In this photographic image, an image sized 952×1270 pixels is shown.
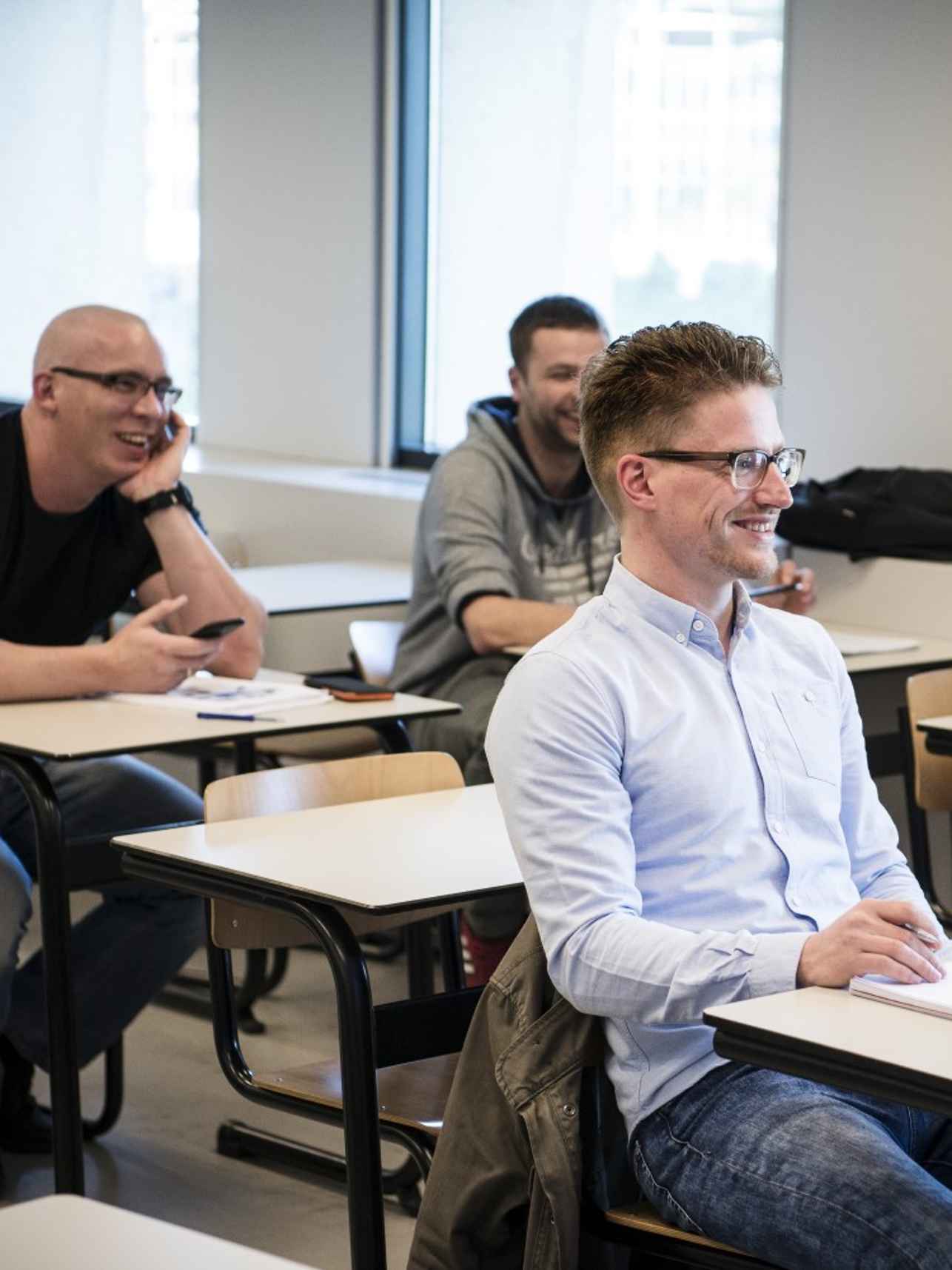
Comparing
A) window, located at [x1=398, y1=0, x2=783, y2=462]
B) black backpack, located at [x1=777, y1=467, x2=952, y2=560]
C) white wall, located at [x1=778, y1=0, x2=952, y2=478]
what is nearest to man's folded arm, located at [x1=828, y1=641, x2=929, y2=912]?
black backpack, located at [x1=777, y1=467, x2=952, y2=560]

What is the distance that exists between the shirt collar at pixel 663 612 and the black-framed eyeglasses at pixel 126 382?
5.16 feet

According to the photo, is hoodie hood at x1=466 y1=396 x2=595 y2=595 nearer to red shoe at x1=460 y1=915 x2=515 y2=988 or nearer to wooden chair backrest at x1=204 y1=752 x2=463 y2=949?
red shoe at x1=460 y1=915 x2=515 y2=988

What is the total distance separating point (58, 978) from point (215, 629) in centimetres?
63

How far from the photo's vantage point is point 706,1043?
1717mm

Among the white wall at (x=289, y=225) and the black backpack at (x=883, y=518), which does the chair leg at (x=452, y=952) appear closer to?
the black backpack at (x=883, y=518)

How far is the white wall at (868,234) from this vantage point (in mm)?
4328

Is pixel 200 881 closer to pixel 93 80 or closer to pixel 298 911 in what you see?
pixel 298 911

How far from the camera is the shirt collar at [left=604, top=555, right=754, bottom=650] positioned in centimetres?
184

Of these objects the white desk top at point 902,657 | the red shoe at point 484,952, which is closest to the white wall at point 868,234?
the white desk top at point 902,657

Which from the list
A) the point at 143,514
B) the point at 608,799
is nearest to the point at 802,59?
the point at 143,514

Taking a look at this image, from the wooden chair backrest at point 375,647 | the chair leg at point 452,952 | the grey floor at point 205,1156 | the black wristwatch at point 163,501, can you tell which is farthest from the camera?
the wooden chair backrest at point 375,647

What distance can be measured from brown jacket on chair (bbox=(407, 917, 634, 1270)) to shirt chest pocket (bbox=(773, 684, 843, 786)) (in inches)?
12.4

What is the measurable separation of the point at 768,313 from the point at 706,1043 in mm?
3398

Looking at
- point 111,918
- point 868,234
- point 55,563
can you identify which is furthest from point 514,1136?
point 868,234
